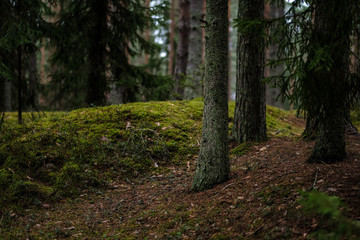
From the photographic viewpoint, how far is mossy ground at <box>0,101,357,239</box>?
3748 mm

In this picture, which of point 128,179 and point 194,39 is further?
point 194,39

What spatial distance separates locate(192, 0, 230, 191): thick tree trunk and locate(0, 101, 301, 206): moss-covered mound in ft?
7.01

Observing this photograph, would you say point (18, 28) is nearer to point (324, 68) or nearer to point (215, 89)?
point (215, 89)

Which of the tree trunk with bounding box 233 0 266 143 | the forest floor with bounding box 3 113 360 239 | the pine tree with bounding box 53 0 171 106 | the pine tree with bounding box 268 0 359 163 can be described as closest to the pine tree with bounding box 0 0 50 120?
the pine tree with bounding box 53 0 171 106

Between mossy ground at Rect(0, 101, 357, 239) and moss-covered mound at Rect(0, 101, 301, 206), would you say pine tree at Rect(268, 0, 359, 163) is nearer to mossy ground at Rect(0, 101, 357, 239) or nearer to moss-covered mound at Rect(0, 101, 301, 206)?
mossy ground at Rect(0, 101, 357, 239)

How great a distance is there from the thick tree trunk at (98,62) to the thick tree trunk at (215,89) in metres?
6.27

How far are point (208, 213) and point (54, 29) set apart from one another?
26.3 feet

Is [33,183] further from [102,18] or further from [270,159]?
[102,18]

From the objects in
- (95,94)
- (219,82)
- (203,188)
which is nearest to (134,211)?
(203,188)

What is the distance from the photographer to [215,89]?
4.28m

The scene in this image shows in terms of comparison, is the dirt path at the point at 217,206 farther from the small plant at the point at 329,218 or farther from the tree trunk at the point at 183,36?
the tree trunk at the point at 183,36

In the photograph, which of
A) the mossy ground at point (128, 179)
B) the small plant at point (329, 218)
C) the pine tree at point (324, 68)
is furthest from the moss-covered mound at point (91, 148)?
the small plant at point (329, 218)

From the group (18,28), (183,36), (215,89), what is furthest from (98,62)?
(215,89)

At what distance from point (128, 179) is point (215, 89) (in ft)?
9.34
